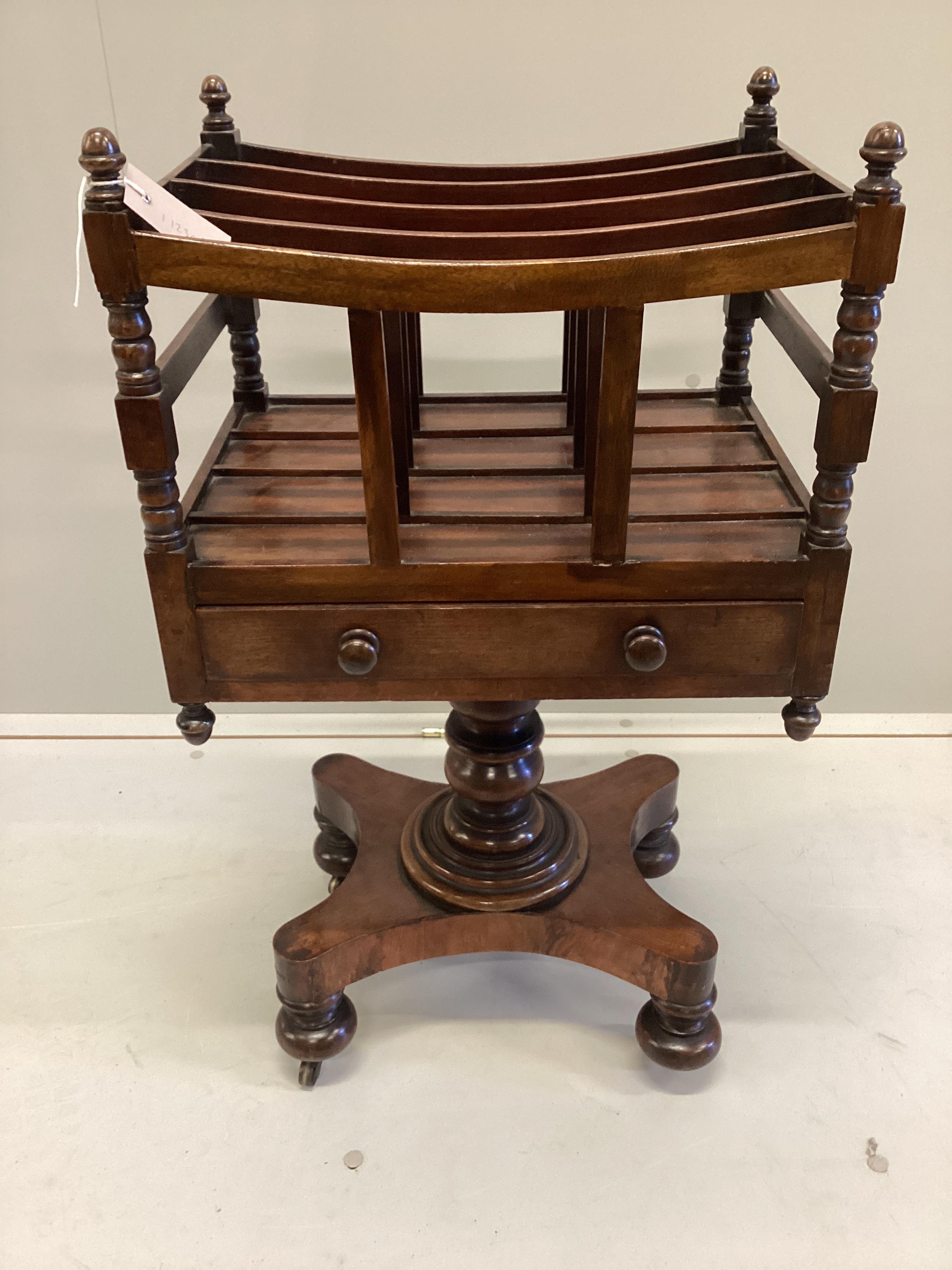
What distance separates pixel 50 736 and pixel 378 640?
1.10 m

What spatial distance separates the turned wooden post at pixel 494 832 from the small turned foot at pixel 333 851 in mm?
162

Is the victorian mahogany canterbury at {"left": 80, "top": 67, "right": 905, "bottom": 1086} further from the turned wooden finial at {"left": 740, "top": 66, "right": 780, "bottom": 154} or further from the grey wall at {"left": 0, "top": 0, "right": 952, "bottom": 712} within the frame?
the grey wall at {"left": 0, "top": 0, "right": 952, "bottom": 712}

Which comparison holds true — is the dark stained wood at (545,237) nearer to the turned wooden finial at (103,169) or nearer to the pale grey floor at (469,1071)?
the turned wooden finial at (103,169)

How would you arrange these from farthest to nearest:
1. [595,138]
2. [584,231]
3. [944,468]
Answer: [944,468] → [595,138] → [584,231]

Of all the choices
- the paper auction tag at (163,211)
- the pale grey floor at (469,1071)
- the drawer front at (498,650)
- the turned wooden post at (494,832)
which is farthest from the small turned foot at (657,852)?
the paper auction tag at (163,211)

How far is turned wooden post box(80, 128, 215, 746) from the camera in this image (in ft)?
3.09

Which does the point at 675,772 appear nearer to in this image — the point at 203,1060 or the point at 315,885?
the point at 315,885

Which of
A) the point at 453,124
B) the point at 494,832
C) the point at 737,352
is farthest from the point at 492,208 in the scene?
the point at 494,832

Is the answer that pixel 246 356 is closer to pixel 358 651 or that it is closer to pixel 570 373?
pixel 570 373

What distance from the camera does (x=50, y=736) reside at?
79.4 inches

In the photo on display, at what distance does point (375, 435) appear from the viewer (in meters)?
1.04

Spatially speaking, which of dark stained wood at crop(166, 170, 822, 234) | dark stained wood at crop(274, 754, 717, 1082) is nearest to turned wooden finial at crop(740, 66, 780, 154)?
dark stained wood at crop(166, 170, 822, 234)

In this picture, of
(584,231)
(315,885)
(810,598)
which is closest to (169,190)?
(584,231)

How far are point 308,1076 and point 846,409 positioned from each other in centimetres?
96
